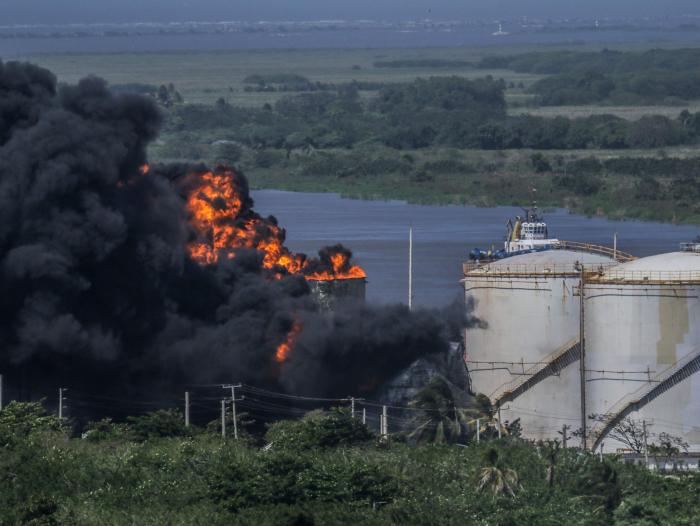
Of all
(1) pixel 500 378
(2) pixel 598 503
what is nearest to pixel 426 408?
(1) pixel 500 378

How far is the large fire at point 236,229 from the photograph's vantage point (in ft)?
234

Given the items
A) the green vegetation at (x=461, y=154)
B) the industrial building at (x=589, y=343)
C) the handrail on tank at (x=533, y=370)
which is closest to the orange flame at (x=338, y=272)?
the industrial building at (x=589, y=343)

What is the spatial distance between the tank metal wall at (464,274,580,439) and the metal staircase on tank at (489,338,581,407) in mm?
120

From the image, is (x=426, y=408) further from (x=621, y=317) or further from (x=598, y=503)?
(x=598, y=503)

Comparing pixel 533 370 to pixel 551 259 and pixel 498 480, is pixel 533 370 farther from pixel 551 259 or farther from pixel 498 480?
pixel 498 480

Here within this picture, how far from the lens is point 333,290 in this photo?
72.3 meters

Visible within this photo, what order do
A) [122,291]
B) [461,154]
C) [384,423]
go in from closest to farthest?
[384,423] → [122,291] → [461,154]

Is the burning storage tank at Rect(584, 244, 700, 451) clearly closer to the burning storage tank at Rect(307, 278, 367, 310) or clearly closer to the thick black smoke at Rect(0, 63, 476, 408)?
the thick black smoke at Rect(0, 63, 476, 408)

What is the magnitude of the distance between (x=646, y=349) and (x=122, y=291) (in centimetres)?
1465

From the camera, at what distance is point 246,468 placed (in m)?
49.6

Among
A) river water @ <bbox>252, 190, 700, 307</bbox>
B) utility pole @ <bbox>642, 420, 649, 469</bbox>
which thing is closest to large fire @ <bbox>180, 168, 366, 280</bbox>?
river water @ <bbox>252, 190, 700, 307</bbox>

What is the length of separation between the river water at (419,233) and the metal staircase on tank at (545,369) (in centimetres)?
1814

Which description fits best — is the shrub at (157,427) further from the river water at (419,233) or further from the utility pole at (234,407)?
the river water at (419,233)

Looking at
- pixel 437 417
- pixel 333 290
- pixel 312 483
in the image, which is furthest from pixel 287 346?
pixel 312 483
